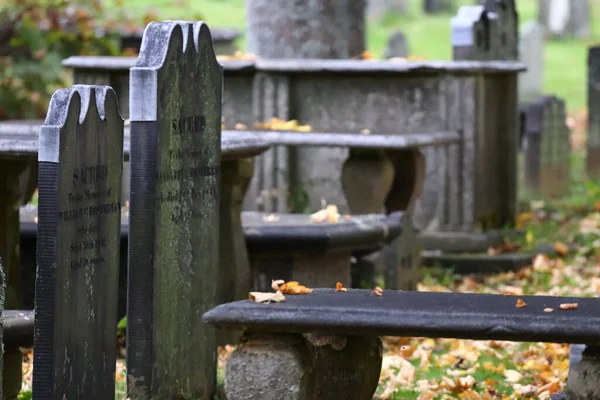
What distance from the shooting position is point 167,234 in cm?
541

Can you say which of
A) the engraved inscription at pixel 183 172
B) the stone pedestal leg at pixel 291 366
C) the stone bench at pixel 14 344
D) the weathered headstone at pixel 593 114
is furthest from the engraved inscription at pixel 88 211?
the weathered headstone at pixel 593 114

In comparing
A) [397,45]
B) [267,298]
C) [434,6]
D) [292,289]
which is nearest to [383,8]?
[434,6]

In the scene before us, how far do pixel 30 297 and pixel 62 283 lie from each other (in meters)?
3.07

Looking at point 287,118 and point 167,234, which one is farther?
point 287,118

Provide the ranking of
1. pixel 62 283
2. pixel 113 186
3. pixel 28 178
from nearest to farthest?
pixel 62 283
pixel 113 186
pixel 28 178

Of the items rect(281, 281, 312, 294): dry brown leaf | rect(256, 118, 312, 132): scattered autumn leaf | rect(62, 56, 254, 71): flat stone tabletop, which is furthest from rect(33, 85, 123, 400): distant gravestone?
rect(62, 56, 254, 71): flat stone tabletop

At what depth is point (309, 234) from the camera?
7.61 m

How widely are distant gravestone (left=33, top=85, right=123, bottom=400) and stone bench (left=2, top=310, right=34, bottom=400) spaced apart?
2.10 feet

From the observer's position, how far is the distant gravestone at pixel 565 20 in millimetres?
31891

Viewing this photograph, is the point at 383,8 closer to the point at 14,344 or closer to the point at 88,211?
Result: the point at 14,344

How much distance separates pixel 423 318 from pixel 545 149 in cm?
927

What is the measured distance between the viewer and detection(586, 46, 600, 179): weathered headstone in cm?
1380

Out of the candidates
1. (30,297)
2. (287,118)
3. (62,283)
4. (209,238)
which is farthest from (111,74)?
(62,283)

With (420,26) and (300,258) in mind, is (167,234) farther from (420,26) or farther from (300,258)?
(420,26)
